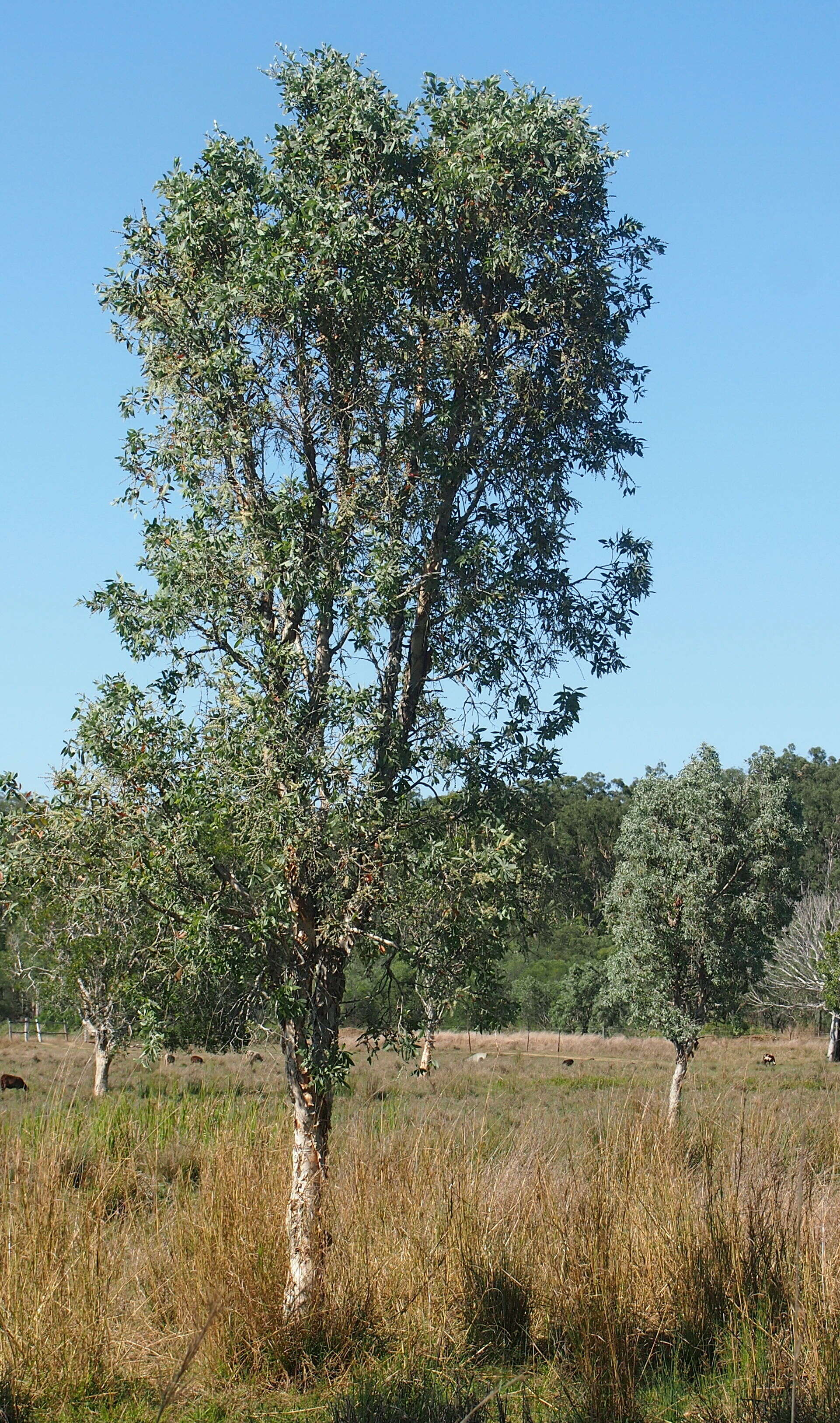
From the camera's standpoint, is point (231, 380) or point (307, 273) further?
point (231, 380)

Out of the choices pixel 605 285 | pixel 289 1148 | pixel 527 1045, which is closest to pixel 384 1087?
pixel 289 1148

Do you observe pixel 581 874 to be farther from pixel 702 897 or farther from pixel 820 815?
pixel 702 897

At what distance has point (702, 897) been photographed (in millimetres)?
24297

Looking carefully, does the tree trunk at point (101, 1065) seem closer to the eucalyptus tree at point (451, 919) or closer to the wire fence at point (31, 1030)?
the eucalyptus tree at point (451, 919)

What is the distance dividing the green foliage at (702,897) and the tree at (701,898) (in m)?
0.02

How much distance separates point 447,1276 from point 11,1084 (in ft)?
54.3

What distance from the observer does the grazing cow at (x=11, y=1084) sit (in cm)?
2020

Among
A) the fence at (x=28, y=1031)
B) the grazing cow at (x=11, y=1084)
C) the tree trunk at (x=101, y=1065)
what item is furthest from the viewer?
the fence at (x=28, y=1031)

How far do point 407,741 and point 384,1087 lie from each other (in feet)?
58.3

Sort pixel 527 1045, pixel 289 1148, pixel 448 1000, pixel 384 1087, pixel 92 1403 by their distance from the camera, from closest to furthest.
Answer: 1. pixel 92 1403
2. pixel 448 1000
3. pixel 289 1148
4. pixel 384 1087
5. pixel 527 1045

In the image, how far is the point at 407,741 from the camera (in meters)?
7.36

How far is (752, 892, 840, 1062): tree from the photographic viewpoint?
45750 millimetres

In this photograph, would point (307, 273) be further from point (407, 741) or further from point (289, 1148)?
point (289, 1148)

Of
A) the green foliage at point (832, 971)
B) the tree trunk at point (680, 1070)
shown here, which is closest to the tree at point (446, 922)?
the tree trunk at point (680, 1070)
